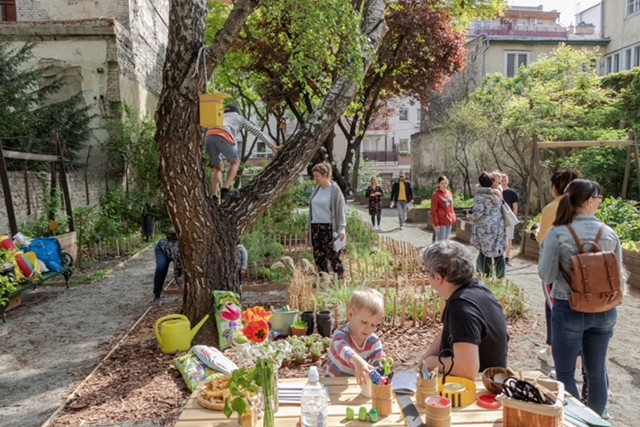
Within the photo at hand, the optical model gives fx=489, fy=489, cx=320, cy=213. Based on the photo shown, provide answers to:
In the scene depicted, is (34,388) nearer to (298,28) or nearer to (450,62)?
(298,28)

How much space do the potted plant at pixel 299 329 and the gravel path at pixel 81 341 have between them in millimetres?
2061

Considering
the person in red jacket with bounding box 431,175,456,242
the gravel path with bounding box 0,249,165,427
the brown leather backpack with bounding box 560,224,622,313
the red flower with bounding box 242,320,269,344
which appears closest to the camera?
the red flower with bounding box 242,320,269,344

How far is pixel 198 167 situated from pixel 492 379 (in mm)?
3728

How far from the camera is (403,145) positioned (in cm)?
5172

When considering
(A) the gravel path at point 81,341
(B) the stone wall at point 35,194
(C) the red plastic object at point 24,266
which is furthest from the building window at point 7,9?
(C) the red plastic object at point 24,266

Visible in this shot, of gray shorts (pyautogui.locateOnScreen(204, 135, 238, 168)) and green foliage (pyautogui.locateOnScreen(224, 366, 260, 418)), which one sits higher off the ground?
gray shorts (pyautogui.locateOnScreen(204, 135, 238, 168))

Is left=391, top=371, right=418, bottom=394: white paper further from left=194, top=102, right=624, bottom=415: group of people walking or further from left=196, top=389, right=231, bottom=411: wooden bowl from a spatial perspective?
left=196, top=389, right=231, bottom=411: wooden bowl

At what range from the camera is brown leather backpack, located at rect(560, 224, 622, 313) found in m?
3.00

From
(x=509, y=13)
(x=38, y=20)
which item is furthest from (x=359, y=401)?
(x=509, y=13)

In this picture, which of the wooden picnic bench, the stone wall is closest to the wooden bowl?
the wooden picnic bench

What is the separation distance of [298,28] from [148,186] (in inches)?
454

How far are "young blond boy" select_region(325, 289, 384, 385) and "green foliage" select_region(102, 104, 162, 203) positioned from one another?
41.8 ft

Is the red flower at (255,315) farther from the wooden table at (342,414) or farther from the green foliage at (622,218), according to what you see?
the green foliage at (622,218)

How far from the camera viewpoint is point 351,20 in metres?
5.59
